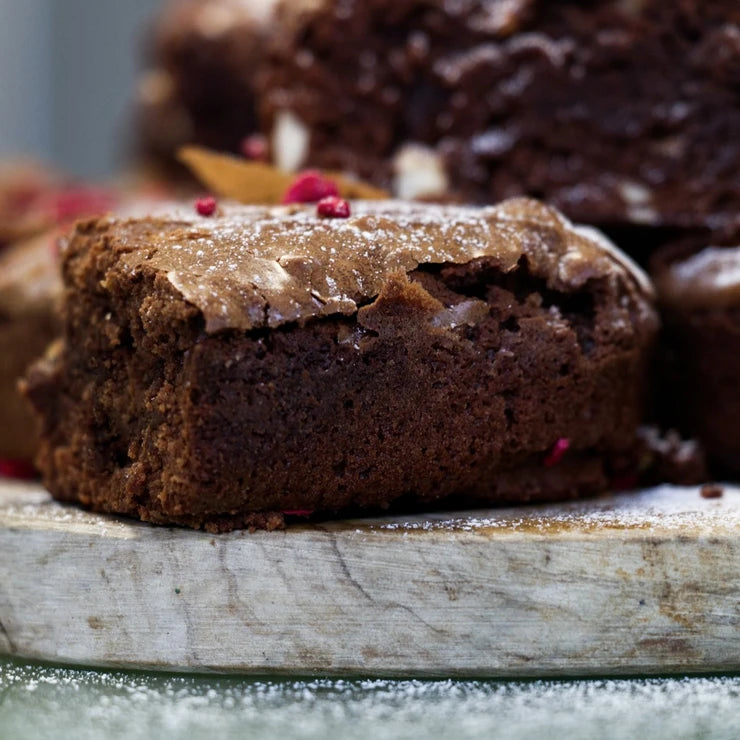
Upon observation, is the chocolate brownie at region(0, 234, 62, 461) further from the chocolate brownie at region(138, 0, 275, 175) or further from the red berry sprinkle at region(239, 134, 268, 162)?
the chocolate brownie at region(138, 0, 275, 175)

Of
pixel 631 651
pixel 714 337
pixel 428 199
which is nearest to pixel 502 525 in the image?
pixel 631 651

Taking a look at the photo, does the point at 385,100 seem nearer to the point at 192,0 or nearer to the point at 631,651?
the point at 631,651

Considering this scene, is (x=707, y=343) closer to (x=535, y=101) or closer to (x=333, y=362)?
(x=535, y=101)

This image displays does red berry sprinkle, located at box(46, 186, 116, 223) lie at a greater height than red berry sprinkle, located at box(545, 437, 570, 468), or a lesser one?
greater

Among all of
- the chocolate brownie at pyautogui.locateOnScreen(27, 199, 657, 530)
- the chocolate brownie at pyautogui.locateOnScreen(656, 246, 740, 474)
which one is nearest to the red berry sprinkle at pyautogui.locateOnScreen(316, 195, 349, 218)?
the chocolate brownie at pyautogui.locateOnScreen(27, 199, 657, 530)

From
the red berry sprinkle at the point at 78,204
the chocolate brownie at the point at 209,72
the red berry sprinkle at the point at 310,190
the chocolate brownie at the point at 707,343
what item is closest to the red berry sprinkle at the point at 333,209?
the red berry sprinkle at the point at 310,190
